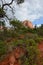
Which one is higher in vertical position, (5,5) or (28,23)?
(5,5)

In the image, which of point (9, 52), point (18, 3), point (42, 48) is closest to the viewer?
point (9, 52)

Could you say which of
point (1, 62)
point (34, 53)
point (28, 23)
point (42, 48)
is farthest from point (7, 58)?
point (28, 23)

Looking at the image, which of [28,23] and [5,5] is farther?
[28,23]

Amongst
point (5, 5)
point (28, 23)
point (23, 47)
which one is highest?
point (5, 5)

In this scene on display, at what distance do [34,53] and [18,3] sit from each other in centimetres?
1078

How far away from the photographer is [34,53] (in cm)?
1293

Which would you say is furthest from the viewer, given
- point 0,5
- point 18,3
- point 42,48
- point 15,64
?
point 18,3

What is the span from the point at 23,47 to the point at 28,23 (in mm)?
28434

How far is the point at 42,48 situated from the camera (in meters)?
14.7

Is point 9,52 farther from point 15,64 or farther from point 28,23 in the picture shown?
point 28,23

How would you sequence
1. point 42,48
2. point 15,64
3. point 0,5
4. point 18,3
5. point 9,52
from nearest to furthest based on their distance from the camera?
point 15,64 < point 9,52 < point 42,48 < point 0,5 < point 18,3

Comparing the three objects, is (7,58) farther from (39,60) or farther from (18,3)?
(18,3)

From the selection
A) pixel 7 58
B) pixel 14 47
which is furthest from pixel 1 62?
pixel 14 47

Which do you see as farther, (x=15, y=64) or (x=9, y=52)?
(x=9, y=52)
